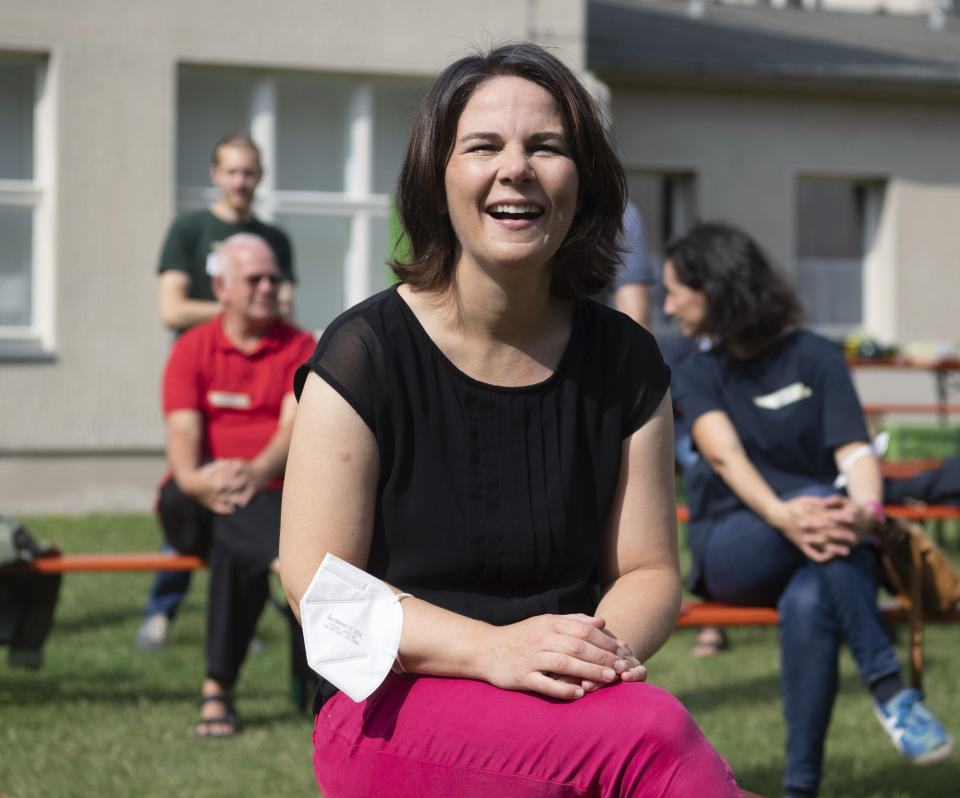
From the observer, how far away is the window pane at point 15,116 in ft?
35.7

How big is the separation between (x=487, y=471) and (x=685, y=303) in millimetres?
2392

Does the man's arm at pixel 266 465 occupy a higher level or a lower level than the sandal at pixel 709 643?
higher

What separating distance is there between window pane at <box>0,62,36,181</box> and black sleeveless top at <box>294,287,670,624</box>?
9.15 metres

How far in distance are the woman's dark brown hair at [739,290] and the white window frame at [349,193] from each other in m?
6.96

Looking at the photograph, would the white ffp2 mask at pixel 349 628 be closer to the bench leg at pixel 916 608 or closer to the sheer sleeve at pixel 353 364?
the sheer sleeve at pixel 353 364

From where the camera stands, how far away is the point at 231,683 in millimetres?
4953

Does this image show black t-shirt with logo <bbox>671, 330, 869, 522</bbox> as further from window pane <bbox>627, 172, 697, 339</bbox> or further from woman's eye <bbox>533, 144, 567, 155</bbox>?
window pane <bbox>627, 172, 697, 339</bbox>

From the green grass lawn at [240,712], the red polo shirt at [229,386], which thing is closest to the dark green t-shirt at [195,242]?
the red polo shirt at [229,386]

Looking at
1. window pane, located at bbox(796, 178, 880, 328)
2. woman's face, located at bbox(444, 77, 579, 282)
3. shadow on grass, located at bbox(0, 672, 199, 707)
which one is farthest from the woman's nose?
window pane, located at bbox(796, 178, 880, 328)

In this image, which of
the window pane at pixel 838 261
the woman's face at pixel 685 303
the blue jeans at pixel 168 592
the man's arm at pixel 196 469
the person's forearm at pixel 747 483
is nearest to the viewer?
the person's forearm at pixel 747 483

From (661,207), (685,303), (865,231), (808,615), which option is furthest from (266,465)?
(865,231)

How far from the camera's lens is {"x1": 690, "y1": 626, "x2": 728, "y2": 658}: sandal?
620cm

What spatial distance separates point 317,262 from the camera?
460 inches

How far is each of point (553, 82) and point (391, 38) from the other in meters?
9.23
